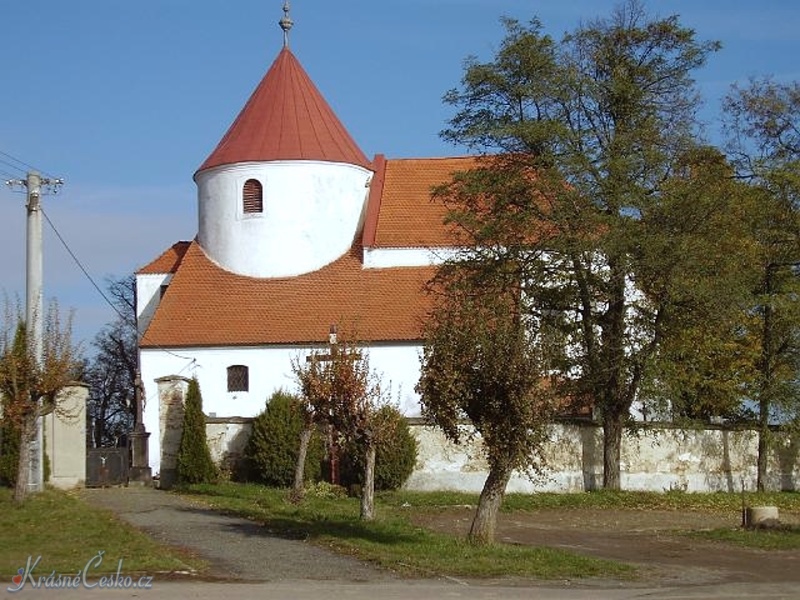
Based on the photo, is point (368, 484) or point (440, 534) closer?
point (440, 534)

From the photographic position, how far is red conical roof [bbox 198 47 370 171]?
3797 cm

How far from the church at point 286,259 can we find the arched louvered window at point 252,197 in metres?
0.05

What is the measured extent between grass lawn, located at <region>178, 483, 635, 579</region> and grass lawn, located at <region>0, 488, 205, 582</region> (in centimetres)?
255

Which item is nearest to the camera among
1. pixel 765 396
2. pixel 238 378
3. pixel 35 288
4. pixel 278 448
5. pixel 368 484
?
pixel 368 484

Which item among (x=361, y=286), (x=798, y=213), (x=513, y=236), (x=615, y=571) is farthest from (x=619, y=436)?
(x=615, y=571)

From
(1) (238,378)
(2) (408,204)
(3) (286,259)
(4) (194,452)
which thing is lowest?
(4) (194,452)

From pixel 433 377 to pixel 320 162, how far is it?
73.1ft

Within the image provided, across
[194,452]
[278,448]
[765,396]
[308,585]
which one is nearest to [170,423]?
[194,452]

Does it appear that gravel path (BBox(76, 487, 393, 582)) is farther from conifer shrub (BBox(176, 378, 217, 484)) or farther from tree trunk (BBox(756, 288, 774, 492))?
tree trunk (BBox(756, 288, 774, 492))

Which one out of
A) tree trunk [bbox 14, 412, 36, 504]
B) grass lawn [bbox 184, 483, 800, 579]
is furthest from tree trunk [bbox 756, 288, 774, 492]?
tree trunk [bbox 14, 412, 36, 504]

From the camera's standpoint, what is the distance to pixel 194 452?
27734mm

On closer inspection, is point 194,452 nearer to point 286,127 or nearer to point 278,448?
point 278,448

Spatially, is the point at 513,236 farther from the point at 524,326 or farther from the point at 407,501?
the point at 524,326

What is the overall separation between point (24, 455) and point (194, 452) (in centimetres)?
724
